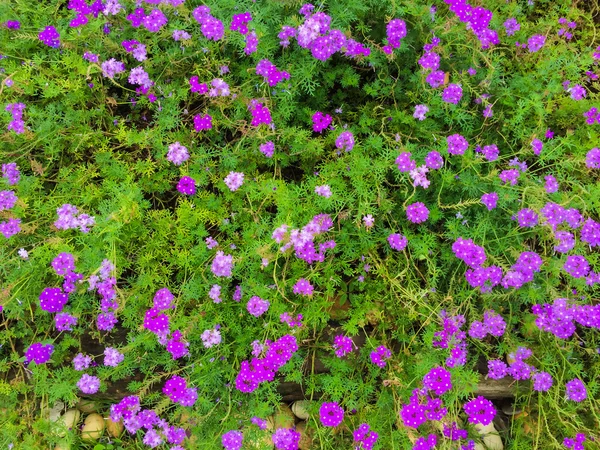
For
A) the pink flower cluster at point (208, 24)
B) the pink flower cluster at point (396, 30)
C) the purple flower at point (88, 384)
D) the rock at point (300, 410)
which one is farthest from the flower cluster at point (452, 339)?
the pink flower cluster at point (208, 24)

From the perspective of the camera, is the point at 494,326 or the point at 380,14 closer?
the point at 494,326

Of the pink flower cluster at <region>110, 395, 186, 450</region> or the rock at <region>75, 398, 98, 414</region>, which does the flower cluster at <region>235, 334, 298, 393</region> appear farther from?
the rock at <region>75, 398, 98, 414</region>

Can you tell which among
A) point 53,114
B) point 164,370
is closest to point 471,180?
point 164,370

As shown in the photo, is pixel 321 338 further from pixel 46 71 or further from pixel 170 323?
pixel 46 71

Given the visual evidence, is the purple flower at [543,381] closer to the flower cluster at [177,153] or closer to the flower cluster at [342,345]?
the flower cluster at [342,345]

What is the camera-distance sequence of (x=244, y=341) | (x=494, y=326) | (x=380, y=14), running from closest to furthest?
(x=494, y=326)
(x=244, y=341)
(x=380, y=14)

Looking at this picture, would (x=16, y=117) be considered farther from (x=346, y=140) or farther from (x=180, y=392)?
(x=346, y=140)
